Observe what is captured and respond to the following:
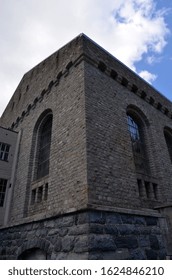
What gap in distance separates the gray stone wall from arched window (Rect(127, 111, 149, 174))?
2.38 meters

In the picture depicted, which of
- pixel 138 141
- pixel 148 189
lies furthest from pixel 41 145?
pixel 148 189

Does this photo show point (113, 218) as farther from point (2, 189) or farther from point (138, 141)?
point (2, 189)

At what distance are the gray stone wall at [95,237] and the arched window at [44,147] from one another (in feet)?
7.42

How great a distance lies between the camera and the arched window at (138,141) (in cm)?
752

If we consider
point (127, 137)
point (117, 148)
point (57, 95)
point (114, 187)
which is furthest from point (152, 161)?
point (57, 95)

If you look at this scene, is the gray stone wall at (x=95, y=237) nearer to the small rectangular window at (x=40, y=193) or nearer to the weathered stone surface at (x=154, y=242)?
the weathered stone surface at (x=154, y=242)

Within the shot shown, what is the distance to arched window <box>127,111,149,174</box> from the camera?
7519mm

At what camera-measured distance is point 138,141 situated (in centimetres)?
827

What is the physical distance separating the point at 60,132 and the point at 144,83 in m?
5.44

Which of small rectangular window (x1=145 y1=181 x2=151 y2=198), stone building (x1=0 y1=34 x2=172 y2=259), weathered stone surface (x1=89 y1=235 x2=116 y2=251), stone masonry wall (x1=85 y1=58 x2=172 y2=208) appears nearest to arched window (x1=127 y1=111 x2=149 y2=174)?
stone building (x1=0 y1=34 x2=172 y2=259)

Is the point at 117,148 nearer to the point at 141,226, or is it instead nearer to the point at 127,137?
the point at 127,137

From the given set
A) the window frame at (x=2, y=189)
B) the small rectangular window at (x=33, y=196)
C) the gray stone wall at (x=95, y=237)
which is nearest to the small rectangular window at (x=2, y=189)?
the window frame at (x=2, y=189)

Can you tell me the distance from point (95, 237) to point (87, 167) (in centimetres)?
153

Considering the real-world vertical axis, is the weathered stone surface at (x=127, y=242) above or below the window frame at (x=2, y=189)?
below
